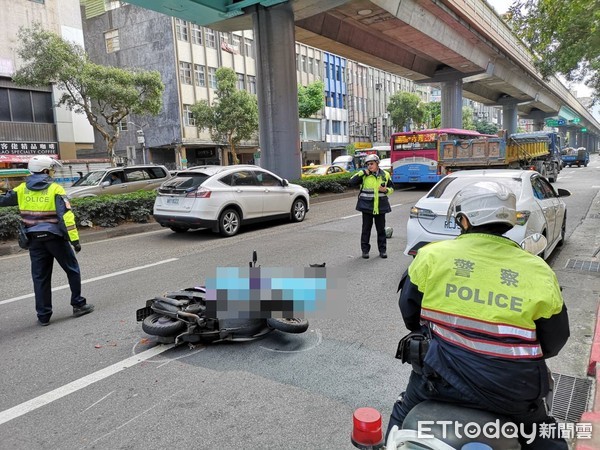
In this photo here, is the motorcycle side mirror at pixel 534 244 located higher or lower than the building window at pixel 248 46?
lower

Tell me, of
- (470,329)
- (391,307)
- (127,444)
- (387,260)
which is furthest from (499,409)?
(387,260)

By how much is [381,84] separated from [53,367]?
2649 inches

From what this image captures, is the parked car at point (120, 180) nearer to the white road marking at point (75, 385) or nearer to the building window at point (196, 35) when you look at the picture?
the white road marking at point (75, 385)

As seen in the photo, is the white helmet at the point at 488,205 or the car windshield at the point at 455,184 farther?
the car windshield at the point at 455,184

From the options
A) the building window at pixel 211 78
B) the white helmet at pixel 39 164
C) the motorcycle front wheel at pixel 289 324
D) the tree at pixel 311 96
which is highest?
the building window at pixel 211 78

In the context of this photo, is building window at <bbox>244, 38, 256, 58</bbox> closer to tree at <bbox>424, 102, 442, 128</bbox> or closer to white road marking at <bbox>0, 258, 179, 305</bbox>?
tree at <bbox>424, 102, 442, 128</bbox>

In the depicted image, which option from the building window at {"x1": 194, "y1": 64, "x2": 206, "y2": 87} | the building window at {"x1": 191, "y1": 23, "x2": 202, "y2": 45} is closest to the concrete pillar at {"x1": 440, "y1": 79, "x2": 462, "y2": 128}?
the building window at {"x1": 194, "y1": 64, "x2": 206, "y2": 87}

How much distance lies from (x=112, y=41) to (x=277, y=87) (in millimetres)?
32315

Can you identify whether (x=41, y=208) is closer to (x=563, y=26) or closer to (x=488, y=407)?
(x=488, y=407)

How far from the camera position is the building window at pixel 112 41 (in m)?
42.3

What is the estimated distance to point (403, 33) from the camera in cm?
2227

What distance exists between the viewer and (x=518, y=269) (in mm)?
1906

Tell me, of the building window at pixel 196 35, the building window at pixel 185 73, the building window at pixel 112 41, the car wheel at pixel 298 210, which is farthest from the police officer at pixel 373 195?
the building window at pixel 112 41

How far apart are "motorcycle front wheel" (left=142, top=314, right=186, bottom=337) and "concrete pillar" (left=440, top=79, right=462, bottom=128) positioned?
31.8 meters
